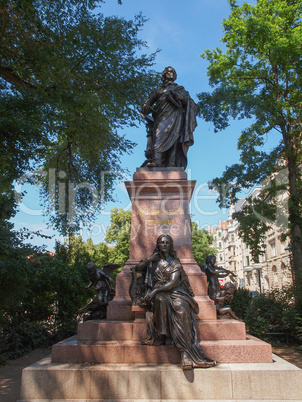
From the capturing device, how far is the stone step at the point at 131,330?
A: 5406mm

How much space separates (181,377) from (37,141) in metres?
8.84

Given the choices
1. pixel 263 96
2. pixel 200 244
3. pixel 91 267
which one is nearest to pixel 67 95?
pixel 91 267

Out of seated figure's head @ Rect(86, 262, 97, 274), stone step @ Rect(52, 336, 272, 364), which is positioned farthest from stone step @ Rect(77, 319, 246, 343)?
seated figure's head @ Rect(86, 262, 97, 274)

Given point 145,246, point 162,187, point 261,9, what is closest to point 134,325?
point 145,246

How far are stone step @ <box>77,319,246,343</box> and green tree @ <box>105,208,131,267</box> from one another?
24599 mm

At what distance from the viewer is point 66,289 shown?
40.4 feet

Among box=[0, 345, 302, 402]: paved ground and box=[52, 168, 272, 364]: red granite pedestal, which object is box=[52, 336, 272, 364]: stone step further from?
box=[0, 345, 302, 402]: paved ground

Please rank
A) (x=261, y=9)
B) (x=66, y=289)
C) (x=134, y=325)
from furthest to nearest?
(x=261, y=9) → (x=66, y=289) → (x=134, y=325)

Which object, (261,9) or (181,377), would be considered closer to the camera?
(181,377)

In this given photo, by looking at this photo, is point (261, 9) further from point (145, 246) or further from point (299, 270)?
point (145, 246)

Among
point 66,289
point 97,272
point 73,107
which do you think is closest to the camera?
point 97,272

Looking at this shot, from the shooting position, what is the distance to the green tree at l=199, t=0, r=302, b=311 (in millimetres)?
15930

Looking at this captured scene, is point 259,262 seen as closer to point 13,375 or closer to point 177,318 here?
point 13,375

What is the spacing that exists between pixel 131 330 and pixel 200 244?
2814cm
